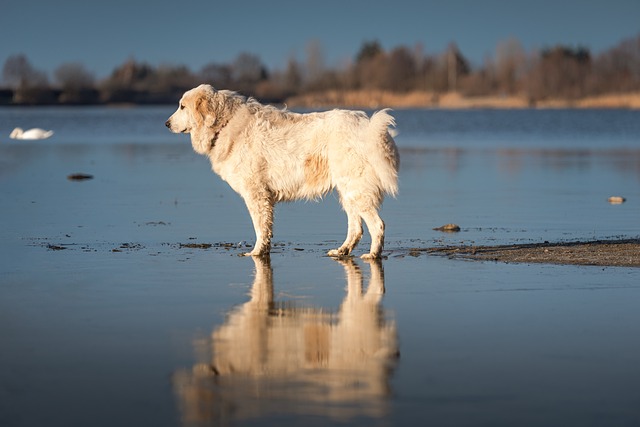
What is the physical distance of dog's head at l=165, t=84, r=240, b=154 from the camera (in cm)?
1241

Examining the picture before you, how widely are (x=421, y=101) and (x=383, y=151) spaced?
100m

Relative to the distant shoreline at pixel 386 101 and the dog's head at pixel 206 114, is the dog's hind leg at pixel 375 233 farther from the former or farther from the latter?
the distant shoreline at pixel 386 101

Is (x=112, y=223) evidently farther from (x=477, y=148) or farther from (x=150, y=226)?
(x=477, y=148)

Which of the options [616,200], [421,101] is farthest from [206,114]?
[421,101]

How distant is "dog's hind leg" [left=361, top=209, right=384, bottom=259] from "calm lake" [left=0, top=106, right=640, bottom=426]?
33 centimetres

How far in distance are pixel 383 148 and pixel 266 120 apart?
153 centimetres

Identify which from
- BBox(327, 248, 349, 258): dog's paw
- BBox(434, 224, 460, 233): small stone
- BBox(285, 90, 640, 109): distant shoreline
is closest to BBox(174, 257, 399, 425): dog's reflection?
BBox(327, 248, 349, 258): dog's paw

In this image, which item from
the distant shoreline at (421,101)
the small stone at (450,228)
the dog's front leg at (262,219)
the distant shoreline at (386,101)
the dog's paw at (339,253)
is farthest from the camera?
the distant shoreline at (386,101)

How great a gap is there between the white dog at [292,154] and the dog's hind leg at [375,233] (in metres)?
0.01

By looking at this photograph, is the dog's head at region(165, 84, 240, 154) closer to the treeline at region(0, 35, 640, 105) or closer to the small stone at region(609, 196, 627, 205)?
the small stone at region(609, 196, 627, 205)

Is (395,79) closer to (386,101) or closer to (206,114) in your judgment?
(386,101)

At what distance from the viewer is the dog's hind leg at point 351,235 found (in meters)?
11.8

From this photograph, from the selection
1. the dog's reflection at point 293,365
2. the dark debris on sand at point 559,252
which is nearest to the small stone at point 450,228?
the dark debris on sand at point 559,252

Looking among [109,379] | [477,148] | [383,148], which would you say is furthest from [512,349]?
[477,148]
